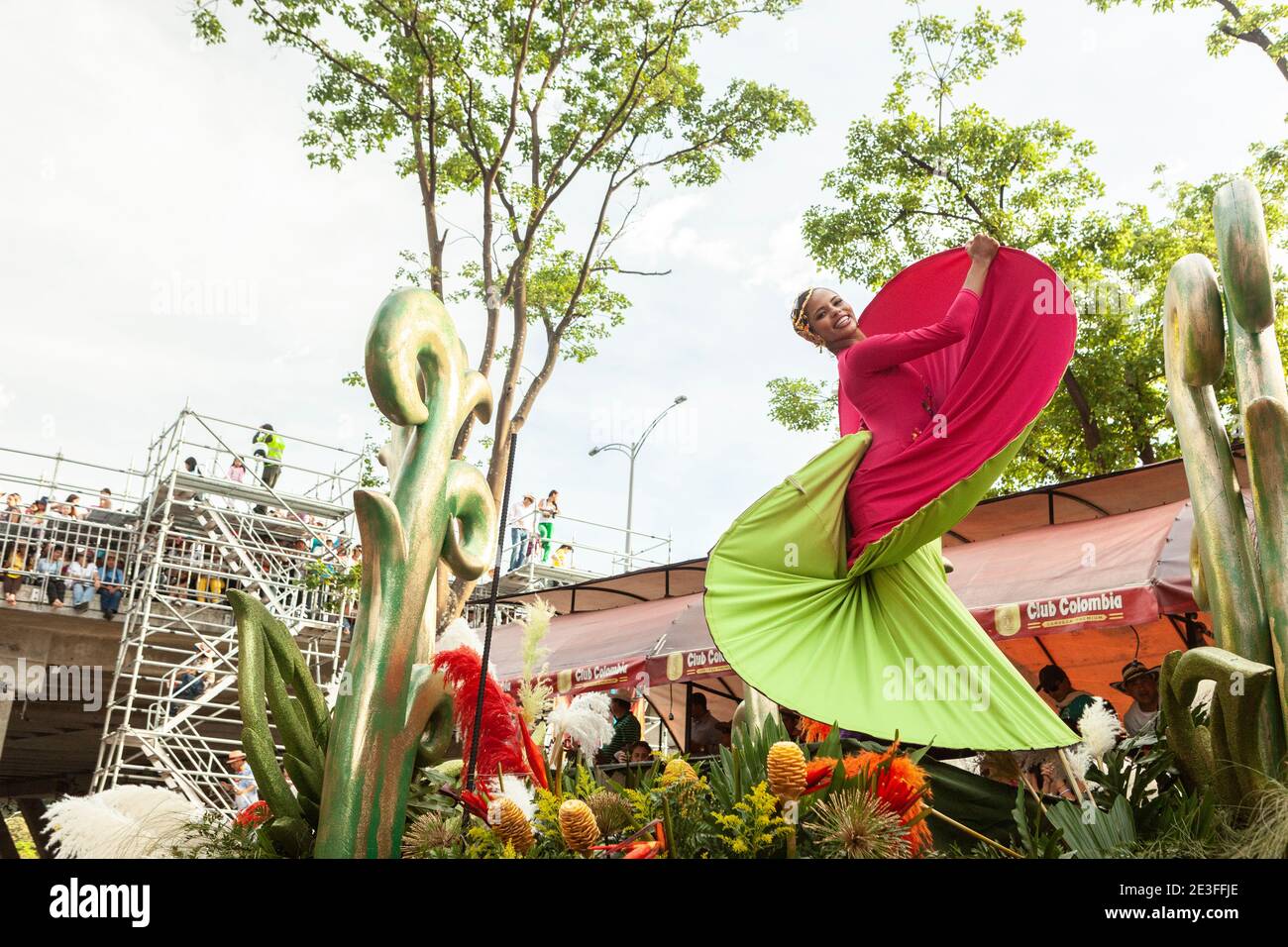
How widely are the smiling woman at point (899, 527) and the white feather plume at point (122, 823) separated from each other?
56.7 inches

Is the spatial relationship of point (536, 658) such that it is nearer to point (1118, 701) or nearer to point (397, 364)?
point (397, 364)

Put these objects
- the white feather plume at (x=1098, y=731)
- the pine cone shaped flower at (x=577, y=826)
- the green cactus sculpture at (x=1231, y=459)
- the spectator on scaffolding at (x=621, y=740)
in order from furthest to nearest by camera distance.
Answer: the spectator on scaffolding at (x=621, y=740), the white feather plume at (x=1098, y=731), the green cactus sculpture at (x=1231, y=459), the pine cone shaped flower at (x=577, y=826)

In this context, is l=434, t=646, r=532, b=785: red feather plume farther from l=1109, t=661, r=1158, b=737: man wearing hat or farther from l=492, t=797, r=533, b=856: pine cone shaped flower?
l=1109, t=661, r=1158, b=737: man wearing hat

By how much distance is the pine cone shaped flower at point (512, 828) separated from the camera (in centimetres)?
213

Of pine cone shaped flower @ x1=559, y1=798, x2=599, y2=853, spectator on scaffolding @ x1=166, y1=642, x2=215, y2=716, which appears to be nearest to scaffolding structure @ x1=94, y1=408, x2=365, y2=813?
spectator on scaffolding @ x1=166, y1=642, x2=215, y2=716

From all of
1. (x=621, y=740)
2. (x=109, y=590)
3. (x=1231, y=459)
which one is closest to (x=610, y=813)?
(x=1231, y=459)

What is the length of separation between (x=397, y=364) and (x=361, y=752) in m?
0.90

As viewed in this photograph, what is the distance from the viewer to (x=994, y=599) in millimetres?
7957

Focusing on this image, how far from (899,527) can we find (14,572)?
1318 cm

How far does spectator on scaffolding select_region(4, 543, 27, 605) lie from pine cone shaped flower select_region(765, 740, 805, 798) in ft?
45.1

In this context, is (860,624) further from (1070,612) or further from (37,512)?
(37,512)

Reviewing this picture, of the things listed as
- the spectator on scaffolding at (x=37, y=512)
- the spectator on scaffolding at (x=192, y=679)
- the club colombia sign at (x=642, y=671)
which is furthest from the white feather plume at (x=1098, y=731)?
the spectator on scaffolding at (x=37, y=512)

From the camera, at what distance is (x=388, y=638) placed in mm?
2533

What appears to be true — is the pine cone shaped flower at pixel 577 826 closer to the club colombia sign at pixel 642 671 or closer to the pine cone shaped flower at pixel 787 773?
the pine cone shaped flower at pixel 787 773
